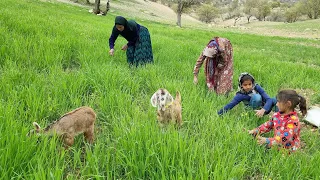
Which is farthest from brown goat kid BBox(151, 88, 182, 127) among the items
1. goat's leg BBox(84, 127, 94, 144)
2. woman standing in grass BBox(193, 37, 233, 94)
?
woman standing in grass BBox(193, 37, 233, 94)

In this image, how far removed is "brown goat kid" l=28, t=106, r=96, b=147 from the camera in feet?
7.25

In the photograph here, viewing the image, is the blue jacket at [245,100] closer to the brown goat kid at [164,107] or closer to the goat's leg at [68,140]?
the brown goat kid at [164,107]

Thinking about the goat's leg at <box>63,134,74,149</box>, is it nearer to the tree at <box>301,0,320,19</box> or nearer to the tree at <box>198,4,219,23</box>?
the tree at <box>301,0,320,19</box>

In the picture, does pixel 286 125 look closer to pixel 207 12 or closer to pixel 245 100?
pixel 245 100

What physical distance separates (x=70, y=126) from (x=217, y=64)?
12.2 feet

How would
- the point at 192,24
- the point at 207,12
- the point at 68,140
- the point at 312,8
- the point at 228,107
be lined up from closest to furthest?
the point at 68,140, the point at 228,107, the point at 192,24, the point at 312,8, the point at 207,12

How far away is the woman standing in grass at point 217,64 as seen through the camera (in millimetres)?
5012

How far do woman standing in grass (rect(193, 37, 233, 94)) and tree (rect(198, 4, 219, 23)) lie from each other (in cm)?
8386

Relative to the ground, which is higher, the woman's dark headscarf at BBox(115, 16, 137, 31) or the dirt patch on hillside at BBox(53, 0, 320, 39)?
the dirt patch on hillside at BBox(53, 0, 320, 39)

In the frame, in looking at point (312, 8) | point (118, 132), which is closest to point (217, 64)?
point (118, 132)

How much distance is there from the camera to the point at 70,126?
228cm

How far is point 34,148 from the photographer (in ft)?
6.65

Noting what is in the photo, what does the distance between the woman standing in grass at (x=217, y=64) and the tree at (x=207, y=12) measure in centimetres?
8386

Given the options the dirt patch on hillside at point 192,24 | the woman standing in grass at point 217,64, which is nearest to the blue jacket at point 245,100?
the woman standing in grass at point 217,64
